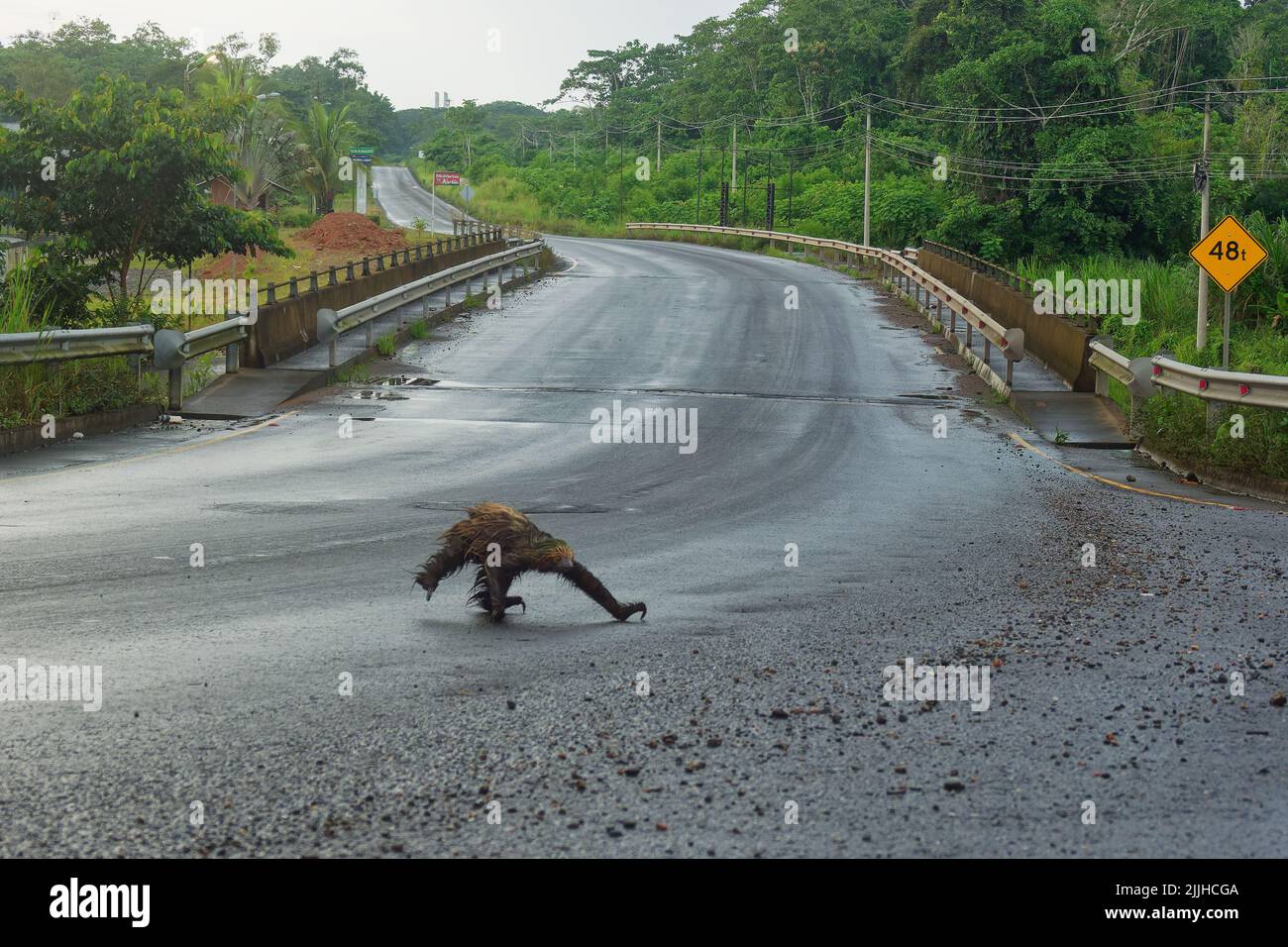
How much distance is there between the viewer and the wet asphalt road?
4.87 metres

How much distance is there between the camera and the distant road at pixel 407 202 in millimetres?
94750

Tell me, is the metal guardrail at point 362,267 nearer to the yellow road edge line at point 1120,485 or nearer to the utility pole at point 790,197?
the yellow road edge line at point 1120,485

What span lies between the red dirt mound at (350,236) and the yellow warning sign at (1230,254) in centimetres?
4889

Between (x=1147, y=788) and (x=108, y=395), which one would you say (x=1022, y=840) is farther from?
(x=108, y=395)

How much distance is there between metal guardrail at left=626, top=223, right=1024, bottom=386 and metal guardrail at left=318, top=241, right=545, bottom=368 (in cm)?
1011

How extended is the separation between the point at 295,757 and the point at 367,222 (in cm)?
6553

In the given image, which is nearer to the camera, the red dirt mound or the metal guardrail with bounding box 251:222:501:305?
the metal guardrail with bounding box 251:222:501:305

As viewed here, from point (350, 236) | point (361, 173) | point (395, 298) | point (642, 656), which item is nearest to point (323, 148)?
point (361, 173)

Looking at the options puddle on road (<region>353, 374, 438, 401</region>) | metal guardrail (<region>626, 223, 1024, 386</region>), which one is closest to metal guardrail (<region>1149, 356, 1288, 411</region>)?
metal guardrail (<region>626, 223, 1024, 386</region>)

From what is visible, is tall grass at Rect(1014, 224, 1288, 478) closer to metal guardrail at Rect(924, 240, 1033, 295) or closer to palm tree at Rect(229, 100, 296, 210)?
metal guardrail at Rect(924, 240, 1033, 295)
